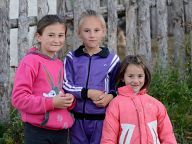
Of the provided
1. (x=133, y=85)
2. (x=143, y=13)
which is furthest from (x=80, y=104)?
(x=143, y=13)

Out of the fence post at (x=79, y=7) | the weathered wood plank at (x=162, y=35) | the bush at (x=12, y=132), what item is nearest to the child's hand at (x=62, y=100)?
the bush at (x=12, y=132)

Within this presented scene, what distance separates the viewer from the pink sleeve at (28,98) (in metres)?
3.58

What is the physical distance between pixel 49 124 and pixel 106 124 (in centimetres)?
44

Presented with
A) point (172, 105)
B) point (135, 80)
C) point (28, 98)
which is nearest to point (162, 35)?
point (172, 105)

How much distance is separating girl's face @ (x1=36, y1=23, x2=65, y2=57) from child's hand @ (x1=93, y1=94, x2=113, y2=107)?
54 cm

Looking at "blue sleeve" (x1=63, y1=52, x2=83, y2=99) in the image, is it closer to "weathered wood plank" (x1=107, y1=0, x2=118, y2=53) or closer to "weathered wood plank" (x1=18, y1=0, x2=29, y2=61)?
"weathered wood plank" (x1=18, y1=0, x2=29, y2=61)

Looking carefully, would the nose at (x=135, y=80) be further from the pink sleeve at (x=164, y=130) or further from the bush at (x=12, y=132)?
the bush at (x=12, y=132)

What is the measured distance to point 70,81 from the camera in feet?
12.7

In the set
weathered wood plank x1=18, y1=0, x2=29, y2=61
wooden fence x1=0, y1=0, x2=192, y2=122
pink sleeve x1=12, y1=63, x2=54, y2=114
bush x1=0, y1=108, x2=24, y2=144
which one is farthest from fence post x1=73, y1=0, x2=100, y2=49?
pink sleeve x1=12, y1=63, x2=54, y2=114

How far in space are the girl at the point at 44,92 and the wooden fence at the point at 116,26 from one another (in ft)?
5.35

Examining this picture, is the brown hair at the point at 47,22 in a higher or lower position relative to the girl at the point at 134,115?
higher

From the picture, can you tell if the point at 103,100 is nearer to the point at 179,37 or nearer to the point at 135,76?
the point at 135,76

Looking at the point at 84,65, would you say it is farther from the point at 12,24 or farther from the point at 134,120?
the point at 12,24

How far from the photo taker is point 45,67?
373cm
